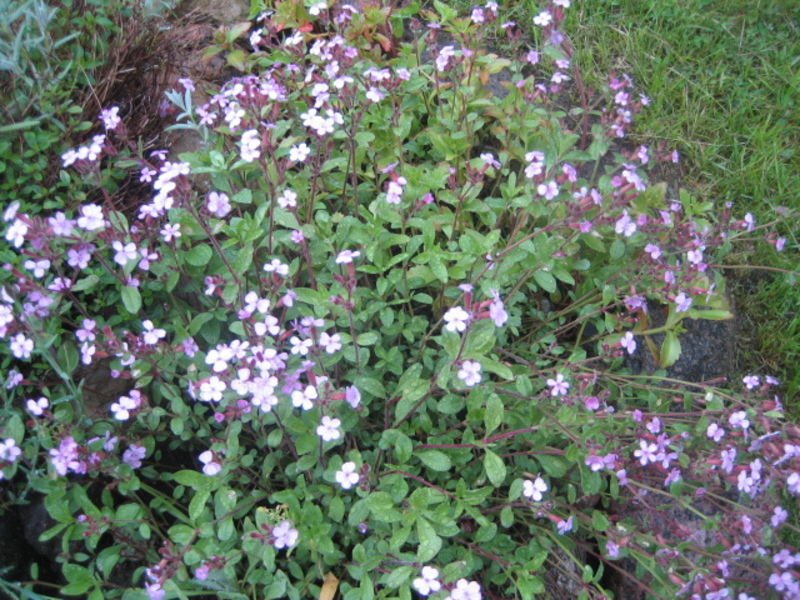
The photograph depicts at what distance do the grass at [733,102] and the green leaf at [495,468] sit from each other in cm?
201

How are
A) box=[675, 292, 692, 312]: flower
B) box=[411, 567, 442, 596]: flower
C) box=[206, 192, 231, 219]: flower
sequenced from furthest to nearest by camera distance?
box=[675, 292, 692, 312]: flower, box=[206, 192, 231, 219]: flower, box=[411, 567, 442, 596]: flower

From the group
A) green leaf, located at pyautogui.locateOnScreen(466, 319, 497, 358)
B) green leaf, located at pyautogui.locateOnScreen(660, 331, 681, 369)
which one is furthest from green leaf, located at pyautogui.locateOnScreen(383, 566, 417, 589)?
green leaf, located at pyautogui.locateOnScreen(660, 331, 681, 369)

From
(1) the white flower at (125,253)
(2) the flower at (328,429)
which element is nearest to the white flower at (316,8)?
(1) the white flower at (125,253)

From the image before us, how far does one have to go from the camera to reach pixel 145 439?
2.49 metres

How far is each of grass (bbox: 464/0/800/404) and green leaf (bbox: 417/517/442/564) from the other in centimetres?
225

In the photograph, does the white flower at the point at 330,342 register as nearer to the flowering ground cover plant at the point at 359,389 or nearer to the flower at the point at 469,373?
the flowering ground cover plant at the point at 359,389

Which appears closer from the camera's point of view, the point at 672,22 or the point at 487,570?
the point at 487,570

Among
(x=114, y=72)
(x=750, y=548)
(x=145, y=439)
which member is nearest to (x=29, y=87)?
(x=114, y=72)

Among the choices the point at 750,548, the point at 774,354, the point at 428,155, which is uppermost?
the point at 428,155

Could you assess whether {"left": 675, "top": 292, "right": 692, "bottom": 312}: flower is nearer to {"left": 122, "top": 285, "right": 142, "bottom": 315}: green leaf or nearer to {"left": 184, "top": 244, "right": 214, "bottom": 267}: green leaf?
{"left": 184, "top": 244, "right": 214, "bottom": 267}: green leaf

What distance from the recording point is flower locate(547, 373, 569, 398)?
94.0 inches

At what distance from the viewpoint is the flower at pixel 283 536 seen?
2.12m

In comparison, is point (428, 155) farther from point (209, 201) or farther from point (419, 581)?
point (419, 581)

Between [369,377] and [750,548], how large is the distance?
59.4 inches
